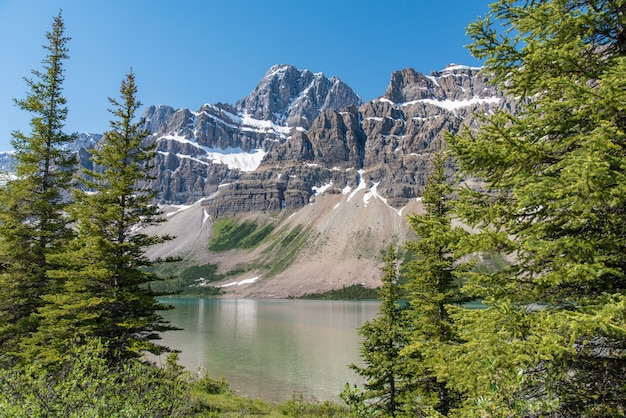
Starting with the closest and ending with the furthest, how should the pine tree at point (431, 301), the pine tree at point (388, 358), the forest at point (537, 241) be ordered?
the forest at point (537, 241), the pine tree at point (431, 301), the pine tree at point (388, 358)

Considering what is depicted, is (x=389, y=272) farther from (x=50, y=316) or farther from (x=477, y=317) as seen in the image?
(x=50, y=316)

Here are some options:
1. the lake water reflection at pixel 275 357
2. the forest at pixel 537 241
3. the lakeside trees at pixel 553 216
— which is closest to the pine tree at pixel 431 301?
the forest at pixel 537 241

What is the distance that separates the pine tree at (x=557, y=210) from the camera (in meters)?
5.60

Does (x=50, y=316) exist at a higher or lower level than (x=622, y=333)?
lower

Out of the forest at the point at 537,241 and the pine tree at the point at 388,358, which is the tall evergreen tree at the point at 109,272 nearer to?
the forest at the point at 537,241

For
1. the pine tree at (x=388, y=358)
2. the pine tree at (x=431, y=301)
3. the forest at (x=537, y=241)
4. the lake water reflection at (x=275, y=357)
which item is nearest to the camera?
the forest at (x=537, y=241)

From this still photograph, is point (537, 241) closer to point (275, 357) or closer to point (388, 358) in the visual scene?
point (388, 358)

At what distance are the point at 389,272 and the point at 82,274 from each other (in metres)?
14.5

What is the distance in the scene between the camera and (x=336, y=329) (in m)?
87.5

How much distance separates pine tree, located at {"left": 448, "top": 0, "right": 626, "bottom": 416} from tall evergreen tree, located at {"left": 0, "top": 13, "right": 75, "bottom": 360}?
19.7 metres

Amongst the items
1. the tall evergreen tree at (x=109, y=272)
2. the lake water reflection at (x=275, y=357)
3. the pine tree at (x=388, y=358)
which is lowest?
the lake water reflection at (x=275, y=357)

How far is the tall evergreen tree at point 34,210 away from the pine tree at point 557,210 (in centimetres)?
1974

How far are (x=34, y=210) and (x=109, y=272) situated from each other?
26.6 feet

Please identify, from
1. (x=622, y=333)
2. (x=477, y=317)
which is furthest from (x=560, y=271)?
(x=477, y=317)
